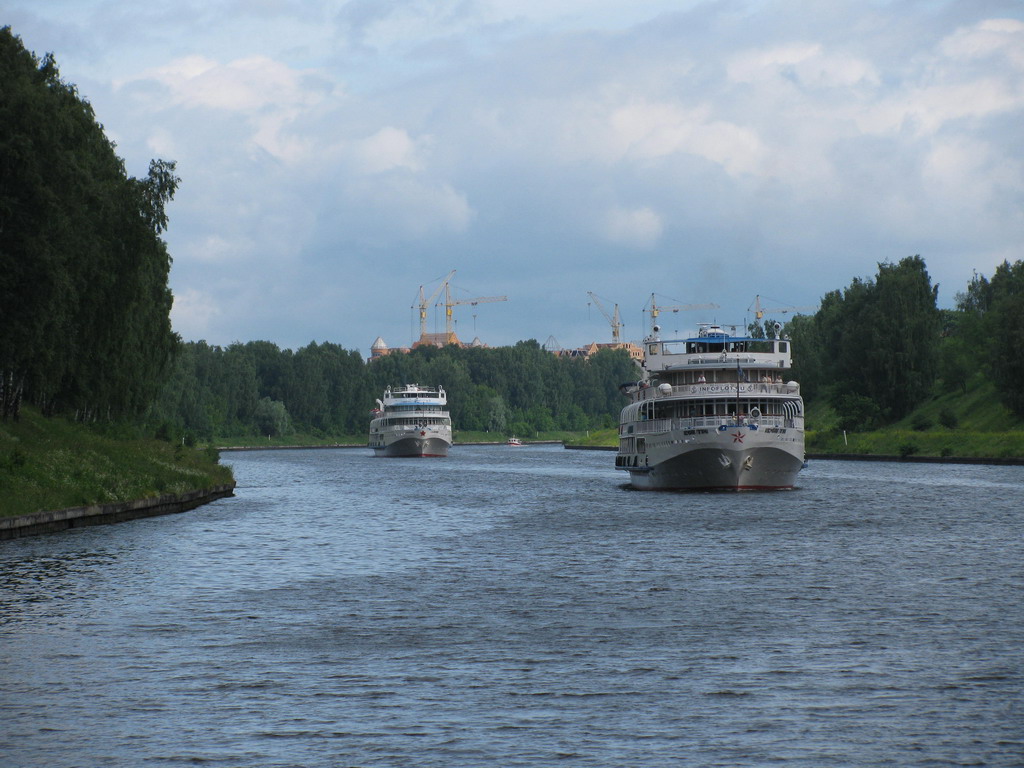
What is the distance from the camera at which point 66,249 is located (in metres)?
59.1

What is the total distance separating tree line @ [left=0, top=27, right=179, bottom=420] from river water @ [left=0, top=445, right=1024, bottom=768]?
1144cm

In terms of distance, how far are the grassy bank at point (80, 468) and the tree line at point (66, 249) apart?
2265mm

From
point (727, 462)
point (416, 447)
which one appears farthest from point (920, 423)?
point (727, 462)

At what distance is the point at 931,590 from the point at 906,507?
116 feet

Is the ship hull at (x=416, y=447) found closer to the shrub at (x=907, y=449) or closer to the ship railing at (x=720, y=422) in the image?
the shrub at (x=907, y=449)

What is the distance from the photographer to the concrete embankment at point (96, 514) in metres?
45.8

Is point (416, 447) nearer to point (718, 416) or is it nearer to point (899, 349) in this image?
point (899, 349)

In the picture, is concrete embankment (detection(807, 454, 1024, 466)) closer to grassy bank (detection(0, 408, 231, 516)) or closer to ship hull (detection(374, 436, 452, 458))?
ship hull (detection(374, 436, 452, 458))

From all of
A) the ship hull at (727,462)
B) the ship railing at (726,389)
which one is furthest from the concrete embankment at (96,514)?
the ship railing at (726,389)

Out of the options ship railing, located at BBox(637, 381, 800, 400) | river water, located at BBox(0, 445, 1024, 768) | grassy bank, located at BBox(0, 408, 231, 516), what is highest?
ship railing, located at BBox(637, 381, 800, 400)

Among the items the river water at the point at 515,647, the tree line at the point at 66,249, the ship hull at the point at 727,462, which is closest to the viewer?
the river water at the point at 515,647

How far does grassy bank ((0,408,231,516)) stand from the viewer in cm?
4958

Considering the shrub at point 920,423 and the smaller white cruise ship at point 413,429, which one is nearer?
the shrub at point 920,423

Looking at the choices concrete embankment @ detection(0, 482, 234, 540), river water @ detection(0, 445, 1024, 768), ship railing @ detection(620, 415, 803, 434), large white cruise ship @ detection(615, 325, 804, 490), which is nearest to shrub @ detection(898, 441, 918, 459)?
large white cruise ship @ detection(615, 325, 804, 490)
